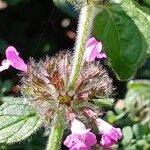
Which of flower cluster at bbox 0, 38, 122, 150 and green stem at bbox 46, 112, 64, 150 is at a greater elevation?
flower cluster at bbox 0, 38, 122, 150

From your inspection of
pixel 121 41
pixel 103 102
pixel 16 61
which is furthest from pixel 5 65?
pixel 121 41

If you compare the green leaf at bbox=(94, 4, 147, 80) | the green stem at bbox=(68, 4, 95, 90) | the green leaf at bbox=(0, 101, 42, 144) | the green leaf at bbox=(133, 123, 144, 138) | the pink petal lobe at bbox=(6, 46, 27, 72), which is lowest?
the green leaf at bbox=(133, 123, 144, 138)

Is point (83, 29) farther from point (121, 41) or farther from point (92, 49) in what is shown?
point (92, 49)

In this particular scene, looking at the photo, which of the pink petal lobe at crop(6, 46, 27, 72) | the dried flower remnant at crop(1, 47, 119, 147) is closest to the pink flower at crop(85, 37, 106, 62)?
the dried flower remnant at crop(1, 47, 119, 147)

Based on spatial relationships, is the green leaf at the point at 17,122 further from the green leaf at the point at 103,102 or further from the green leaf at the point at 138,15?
the green leaf at the point at 138,15

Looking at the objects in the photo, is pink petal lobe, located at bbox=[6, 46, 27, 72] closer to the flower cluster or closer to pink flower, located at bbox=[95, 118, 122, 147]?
the flower cluster

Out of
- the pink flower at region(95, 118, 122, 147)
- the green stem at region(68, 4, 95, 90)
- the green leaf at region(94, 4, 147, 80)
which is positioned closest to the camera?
the green leaf at region(94, 4, 147, 80)

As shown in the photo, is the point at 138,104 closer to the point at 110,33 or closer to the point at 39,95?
the point at 110,33
